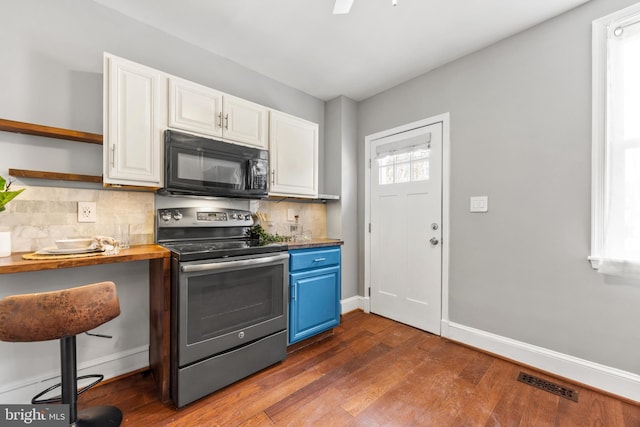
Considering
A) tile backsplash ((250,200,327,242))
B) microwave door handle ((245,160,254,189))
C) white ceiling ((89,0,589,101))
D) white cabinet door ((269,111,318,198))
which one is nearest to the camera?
white ceiling ((89,0,589,101))

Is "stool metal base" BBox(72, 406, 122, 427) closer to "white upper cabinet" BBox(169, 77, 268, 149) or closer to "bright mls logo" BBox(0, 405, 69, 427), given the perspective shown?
"bright mls logo" BBox(0, 405, 69, 427)

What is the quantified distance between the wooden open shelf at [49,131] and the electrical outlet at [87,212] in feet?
1.36

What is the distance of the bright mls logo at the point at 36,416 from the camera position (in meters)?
1.35

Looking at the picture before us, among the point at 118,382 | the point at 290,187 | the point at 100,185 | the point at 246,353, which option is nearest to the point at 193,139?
the point at 100,185

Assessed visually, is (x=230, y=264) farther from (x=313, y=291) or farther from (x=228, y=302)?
(x=313, y=291)

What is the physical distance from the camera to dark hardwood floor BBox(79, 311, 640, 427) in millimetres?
1567

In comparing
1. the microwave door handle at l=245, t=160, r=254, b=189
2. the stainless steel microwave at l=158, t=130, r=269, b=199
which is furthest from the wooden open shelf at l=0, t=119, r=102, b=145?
the microwave door handle at l=245, t=160, r=254, b=189

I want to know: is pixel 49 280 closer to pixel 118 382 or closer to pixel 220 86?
pixel 118 382

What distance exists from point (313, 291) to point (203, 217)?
114 centimetres

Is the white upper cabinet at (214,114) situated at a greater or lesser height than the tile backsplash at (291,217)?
greater

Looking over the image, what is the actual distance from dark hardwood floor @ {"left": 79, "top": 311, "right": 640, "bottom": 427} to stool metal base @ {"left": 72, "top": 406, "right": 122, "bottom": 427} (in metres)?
0.06

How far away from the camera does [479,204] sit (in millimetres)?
2408

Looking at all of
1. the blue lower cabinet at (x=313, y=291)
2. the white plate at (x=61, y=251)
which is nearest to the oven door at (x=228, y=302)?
the blue lower cabinet at (x=313, y=291)

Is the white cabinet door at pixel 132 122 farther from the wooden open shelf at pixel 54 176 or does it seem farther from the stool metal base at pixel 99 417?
the stool metal base at pixel 99 417
